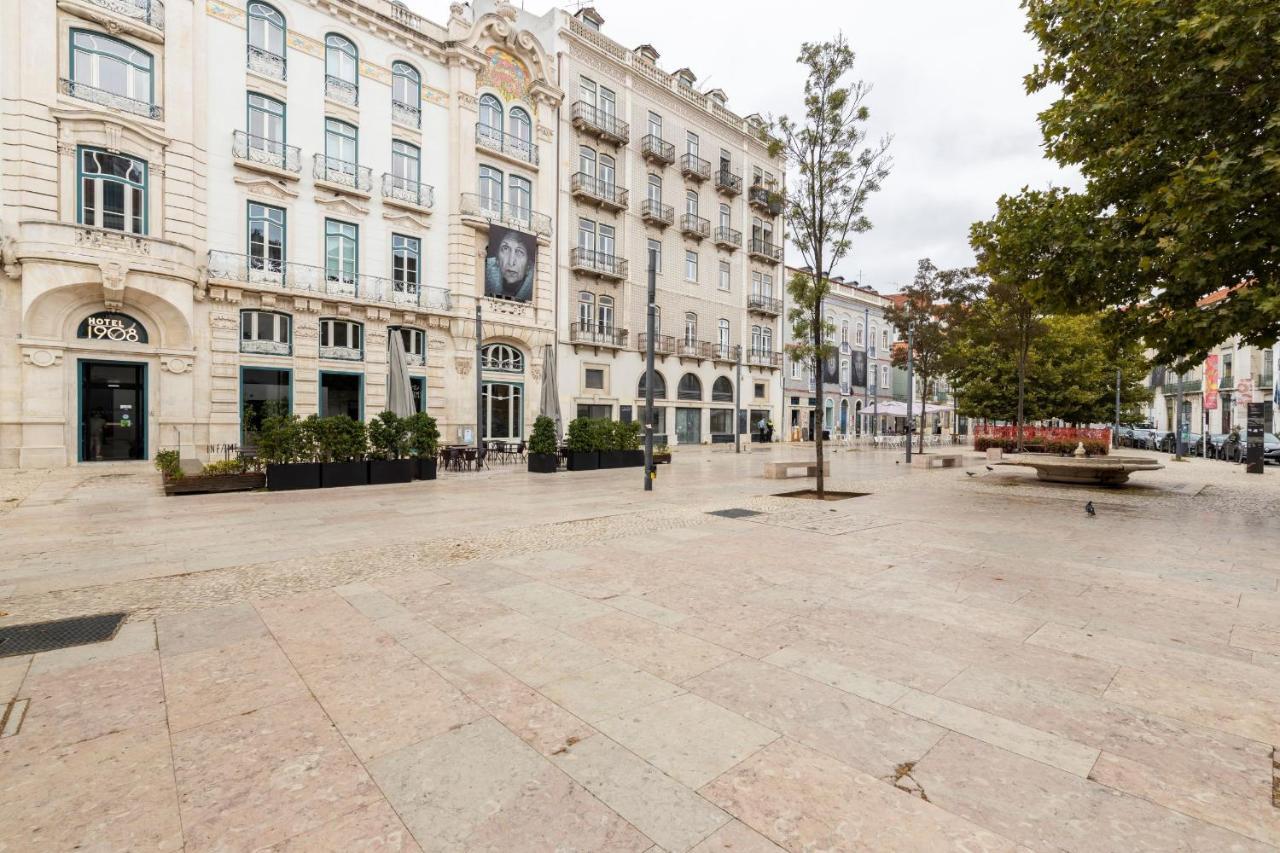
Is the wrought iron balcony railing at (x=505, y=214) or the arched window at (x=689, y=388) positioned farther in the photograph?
the arched window at (x=689, y=388)

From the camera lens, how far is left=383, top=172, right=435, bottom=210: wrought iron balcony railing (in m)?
22.8

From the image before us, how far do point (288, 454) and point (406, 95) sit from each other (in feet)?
57.1

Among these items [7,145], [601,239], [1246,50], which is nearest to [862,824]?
[1246,50]

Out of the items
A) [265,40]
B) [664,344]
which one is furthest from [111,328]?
[664,344]

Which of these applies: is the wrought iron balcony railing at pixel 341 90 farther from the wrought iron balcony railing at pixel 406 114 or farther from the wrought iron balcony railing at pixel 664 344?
the wrought iron balcony railing at pixel 664 344

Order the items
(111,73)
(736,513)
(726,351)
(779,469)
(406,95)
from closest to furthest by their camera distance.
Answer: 1. (736,513)
2. (779,469)
3. (111,73)
4. (406,95)
5. (726,351)

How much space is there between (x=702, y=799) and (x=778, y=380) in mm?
39419

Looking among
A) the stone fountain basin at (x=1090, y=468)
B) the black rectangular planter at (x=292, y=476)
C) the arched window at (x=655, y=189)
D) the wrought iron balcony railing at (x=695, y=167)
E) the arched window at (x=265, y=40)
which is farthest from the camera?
the wrought iron balcony railing at (x=695, y=167)

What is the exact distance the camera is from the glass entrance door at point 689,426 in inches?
1328

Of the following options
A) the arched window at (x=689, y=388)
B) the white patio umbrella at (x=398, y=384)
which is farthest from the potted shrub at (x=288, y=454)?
the arched window at (x=689, y=388)

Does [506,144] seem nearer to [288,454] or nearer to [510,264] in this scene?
[510,264]

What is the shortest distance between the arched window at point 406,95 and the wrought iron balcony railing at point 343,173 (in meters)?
2.83

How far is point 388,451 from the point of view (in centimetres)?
1477

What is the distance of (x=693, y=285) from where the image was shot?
3491 centimetres
